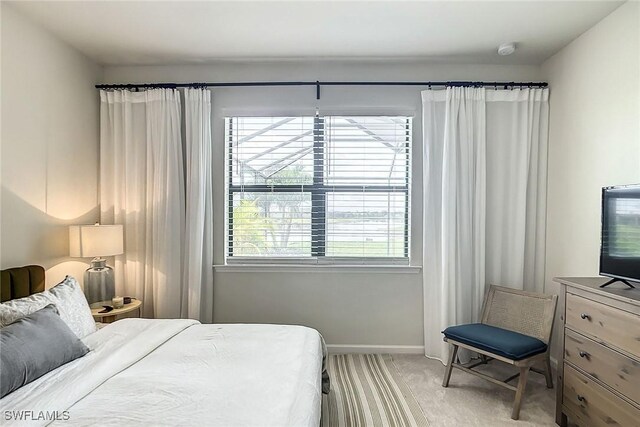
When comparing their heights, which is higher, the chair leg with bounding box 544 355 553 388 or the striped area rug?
the chair leg with bounding box 544 355 553 388

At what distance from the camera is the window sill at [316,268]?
342 cm

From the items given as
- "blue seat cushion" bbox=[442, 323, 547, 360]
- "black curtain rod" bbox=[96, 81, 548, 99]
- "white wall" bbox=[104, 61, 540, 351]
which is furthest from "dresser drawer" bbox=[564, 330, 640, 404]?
"black curtain rod" bbox=[96, 81, 548, 99]

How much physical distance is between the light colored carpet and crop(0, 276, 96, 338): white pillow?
7.08ft

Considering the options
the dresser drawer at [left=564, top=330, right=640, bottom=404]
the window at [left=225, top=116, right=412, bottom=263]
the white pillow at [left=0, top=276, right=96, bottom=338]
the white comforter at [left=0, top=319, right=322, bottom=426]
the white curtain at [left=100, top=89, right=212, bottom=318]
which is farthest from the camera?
the window at [left=225, top=116, right=412, bottom=263]

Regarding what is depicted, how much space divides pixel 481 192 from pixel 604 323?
146 centimetres

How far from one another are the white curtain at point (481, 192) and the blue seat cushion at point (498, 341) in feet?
1.57

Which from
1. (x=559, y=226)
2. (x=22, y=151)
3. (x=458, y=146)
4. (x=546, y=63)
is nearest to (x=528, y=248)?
(x=559, y=226)

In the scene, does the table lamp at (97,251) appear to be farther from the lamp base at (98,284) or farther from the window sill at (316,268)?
the window sill at (316,268)

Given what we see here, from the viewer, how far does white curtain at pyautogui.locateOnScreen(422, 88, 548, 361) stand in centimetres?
324

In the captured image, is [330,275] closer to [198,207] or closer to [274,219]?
[274,219]

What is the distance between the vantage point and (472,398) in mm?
2646

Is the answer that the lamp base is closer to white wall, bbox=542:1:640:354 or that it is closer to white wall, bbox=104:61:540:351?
white wall, bbox=104:61:540:351

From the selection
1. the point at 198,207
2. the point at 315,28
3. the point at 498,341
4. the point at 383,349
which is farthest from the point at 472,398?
the point at 315,28

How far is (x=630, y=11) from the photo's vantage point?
2365 mm
